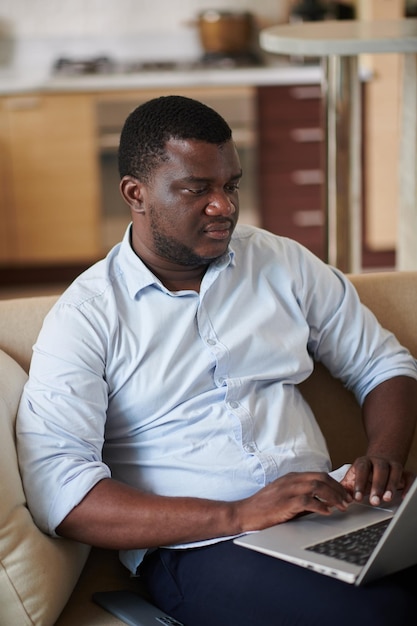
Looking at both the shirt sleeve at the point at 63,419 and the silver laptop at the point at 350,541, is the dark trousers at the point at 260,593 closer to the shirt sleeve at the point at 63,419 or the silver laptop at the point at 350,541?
the silver laptop at the point at 350,541

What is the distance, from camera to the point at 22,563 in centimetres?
150

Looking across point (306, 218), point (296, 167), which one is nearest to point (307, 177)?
point (296, 167)

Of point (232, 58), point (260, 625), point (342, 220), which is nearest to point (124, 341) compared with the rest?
point (260, 625)

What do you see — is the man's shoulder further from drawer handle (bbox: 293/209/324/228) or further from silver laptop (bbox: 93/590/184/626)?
drawer handle (bbox: 293/209/324/228)

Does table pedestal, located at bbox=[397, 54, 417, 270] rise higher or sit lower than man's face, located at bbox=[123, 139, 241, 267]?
lower

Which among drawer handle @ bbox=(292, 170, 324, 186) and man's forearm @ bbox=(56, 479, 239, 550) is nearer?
man's forearm @ bbox=(56, 479, 239, 550)

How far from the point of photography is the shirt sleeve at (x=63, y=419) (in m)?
1.55

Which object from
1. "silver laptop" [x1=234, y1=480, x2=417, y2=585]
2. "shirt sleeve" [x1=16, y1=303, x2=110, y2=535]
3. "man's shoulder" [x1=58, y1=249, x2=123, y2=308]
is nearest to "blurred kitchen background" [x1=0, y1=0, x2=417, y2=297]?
"man's shoulder" [x1=58, y1=249, x2=123, y2=308]

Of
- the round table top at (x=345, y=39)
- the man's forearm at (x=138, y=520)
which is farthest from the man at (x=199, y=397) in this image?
the round table top at (x=345, y=39)

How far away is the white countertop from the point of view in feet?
15.9

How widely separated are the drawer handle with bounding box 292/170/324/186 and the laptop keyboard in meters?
3.78

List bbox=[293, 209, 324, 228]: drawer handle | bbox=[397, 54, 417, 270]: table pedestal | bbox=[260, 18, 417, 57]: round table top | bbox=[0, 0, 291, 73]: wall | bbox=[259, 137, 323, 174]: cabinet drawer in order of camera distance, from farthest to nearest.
Result: bbox=[0, 0, 291, 73]: wall
bbox=[293, 209, 324, 228]: drawer handle
bbox=[259, 137, 323, 174]: cabinet drawer
bbox=[397, 54, 417, 270]: table pedestal
bbox=[260, 18, 417, 57]: round table top

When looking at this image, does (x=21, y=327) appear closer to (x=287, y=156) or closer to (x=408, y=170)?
(x=408, y=170)

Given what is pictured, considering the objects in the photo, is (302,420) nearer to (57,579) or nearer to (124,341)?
(124,341)
